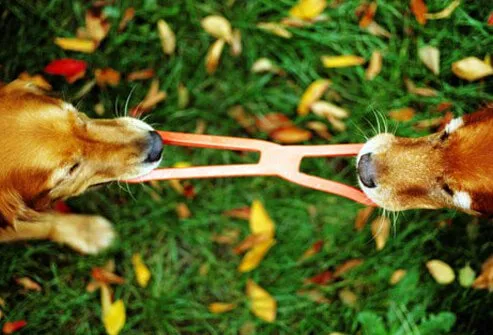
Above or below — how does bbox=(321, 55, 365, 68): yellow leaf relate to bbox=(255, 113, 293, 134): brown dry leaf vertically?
above

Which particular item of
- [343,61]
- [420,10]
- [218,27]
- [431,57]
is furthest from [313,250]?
[420,10]

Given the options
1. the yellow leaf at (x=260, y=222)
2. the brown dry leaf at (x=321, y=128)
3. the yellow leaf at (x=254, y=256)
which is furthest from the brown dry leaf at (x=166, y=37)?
the yellow leaf at (x=254, y=256)

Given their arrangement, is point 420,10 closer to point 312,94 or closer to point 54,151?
point 312,94

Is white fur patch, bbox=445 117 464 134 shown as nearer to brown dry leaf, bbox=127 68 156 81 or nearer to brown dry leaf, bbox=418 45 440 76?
brown dry leaf, bbox=418 45 440 76

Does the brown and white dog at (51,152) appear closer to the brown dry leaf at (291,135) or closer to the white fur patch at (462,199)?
the brown dry leaf at (291,135)

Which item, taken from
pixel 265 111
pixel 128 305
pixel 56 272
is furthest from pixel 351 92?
pixel 56 272

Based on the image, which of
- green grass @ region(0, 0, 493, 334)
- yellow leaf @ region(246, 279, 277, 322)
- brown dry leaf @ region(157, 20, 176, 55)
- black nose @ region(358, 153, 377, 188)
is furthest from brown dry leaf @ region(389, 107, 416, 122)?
brown dry leaf @ region(157, 20, 176, 55)

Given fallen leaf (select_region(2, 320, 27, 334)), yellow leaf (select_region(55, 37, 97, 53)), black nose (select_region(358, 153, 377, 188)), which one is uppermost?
yellow leaf (select_region(55, 37, 97, 53))
